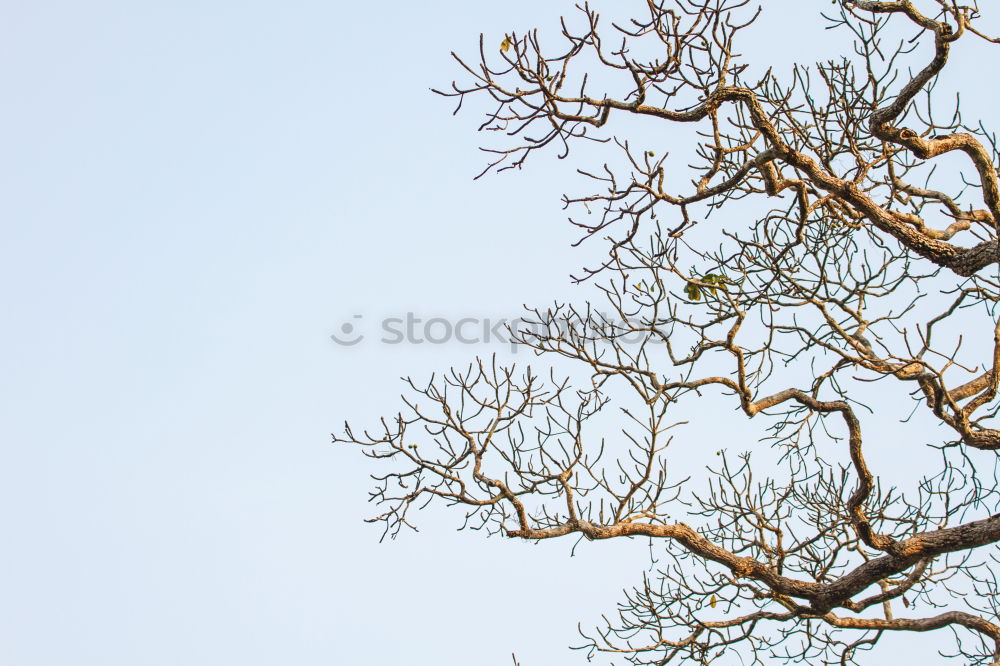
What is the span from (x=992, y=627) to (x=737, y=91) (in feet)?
11.7

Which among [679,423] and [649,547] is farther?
[649,547]

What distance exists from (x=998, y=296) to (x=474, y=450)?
319 centimetres

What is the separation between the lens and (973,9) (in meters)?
4.83

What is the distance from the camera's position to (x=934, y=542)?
503 centimetres

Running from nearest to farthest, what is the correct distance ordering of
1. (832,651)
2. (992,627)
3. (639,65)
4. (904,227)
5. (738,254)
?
(639,65) < (904,227) < (738,254) < (992,627) < (832,651)

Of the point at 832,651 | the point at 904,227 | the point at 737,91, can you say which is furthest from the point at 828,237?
the point at 832,651

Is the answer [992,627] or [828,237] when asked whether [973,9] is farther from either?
[992,627]

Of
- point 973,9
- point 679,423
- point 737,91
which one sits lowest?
point 679,423

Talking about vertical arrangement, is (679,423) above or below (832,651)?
above

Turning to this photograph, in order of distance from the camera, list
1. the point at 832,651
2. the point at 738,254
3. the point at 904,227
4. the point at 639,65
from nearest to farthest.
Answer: the point at 639,65
the point at 904,227
the point at 738,254
the point at 832,651

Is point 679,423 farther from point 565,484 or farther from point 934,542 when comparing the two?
point 934,542

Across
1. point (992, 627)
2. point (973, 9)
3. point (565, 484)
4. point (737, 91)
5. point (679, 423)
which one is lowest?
point (992, 627)

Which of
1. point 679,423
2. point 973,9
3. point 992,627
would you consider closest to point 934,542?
point 992,627

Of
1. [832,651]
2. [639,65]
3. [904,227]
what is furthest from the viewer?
[832,651]
